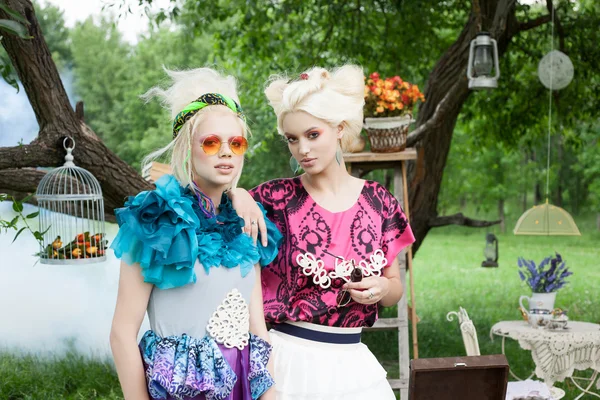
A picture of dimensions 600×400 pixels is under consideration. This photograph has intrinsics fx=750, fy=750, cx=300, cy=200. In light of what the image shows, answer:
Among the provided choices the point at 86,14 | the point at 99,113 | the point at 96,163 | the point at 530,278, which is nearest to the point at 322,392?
the point at 96,163

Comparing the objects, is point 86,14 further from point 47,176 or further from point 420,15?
point 47,176

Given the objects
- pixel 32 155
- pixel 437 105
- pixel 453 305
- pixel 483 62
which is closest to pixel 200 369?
pixel 32 155

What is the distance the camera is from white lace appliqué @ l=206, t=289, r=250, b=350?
1.92 meters

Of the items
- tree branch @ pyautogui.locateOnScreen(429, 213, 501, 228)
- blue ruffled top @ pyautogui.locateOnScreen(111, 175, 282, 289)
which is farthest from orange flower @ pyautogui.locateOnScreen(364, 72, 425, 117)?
tree branch @ pyautogui.locateOnScreen(429, 213, 501, 228)

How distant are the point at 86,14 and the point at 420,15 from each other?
23980mm

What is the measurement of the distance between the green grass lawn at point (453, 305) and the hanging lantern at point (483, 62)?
2511 millimetres

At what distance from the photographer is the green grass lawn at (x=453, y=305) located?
6027mm

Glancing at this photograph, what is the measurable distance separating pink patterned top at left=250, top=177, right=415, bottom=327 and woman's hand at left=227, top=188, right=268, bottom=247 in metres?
0.31

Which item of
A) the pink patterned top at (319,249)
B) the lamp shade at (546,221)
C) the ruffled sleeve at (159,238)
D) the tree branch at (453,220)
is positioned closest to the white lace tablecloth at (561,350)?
the lamp shade at (546,221)

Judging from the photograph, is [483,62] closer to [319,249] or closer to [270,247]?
[319,249]

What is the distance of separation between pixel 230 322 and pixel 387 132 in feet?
8.69

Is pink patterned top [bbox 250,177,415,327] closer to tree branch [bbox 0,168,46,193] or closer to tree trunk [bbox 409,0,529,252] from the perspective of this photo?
tree branch [bbox 0,168,46,193]

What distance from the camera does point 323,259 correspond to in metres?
2.44

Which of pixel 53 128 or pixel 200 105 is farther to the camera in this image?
pixel 53 128
